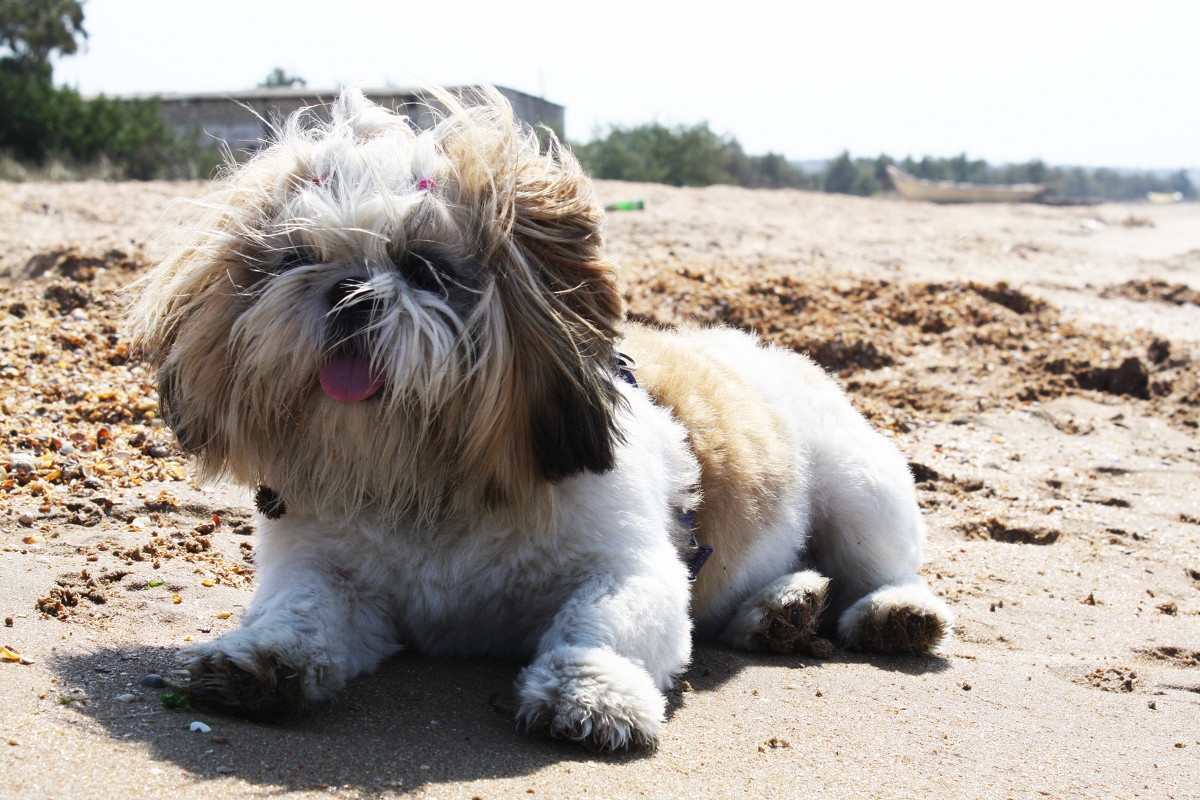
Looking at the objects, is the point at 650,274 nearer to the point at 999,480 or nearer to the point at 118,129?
the point at 999,480

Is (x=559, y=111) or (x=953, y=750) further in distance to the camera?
(x=559, y=111)

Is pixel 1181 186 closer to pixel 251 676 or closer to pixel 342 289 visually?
pixel 342 289

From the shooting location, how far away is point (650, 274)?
9164 millimetres

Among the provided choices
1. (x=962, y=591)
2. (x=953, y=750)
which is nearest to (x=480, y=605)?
(x=953, y=750)

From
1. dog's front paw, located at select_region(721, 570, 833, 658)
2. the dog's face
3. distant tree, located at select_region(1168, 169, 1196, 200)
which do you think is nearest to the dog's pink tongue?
the dog's face

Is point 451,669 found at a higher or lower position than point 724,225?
lower

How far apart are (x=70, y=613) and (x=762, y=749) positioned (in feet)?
7.53

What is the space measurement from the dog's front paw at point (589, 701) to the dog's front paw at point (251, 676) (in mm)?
618

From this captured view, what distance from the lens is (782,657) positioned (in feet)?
12.7

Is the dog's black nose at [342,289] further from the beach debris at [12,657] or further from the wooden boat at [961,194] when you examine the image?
the wooden boat at [961,194]

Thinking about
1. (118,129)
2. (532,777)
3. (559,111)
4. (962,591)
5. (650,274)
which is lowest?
(962,591)

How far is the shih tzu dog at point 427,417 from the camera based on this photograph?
2656 millimetres

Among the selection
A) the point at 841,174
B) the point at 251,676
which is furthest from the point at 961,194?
the point at 251,676

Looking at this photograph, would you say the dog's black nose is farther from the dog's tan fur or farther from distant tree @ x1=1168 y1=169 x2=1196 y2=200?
distant tree @ x1=1168 y1=169 x2=1196 y2=200
